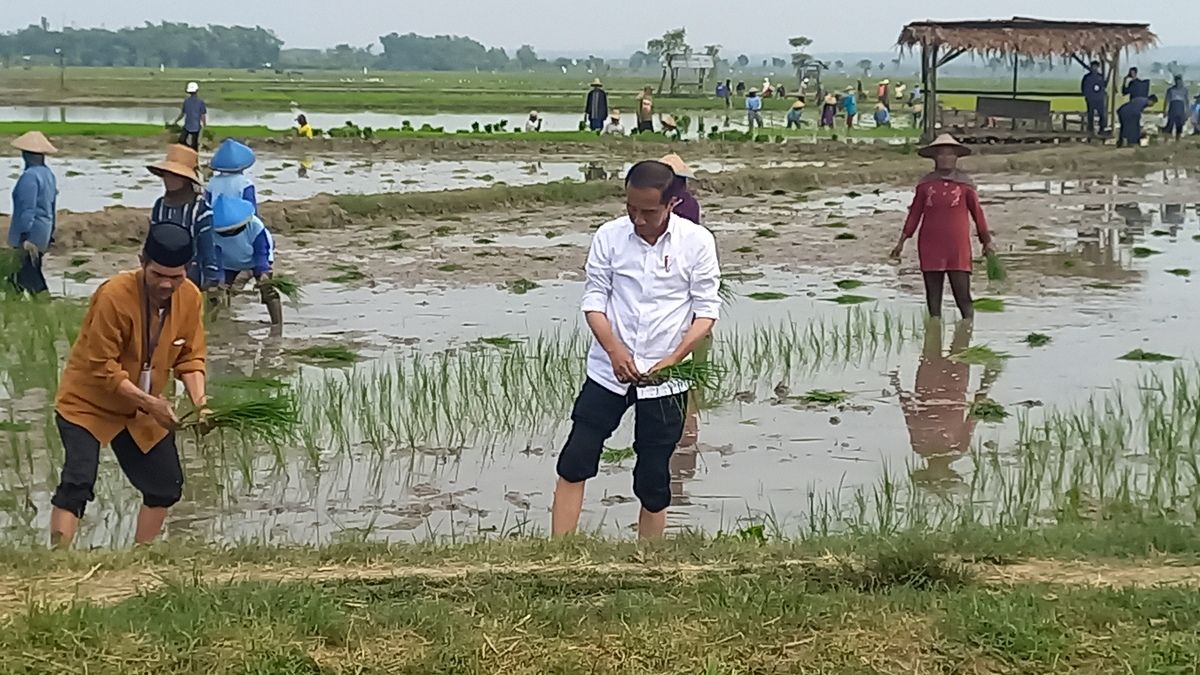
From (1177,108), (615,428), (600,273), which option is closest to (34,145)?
(600,273)

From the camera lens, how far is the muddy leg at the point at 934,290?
9781mm

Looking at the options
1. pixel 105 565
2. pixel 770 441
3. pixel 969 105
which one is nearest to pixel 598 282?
pixel 105 565

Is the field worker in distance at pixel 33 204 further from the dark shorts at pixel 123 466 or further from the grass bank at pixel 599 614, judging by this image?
the grass bank at pixel 599 614

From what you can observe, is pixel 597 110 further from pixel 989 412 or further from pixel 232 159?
A: pixel 989 412

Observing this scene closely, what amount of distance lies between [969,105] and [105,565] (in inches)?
1478

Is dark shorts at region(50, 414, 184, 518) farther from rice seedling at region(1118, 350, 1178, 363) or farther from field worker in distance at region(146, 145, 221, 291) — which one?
rice seedling at region(1118, 350, 1178, 363)

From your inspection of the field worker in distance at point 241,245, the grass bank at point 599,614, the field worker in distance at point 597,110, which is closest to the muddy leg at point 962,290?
the field worker in distance at point 241,245

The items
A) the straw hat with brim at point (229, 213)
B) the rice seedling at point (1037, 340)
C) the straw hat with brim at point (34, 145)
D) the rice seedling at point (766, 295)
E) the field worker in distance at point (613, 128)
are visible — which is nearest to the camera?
the straw hat with brim at point (34, 145)

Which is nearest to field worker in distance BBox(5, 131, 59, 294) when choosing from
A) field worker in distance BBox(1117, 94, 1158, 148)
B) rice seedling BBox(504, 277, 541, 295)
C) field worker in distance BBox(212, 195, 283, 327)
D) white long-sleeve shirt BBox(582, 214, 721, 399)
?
field worker in distance BBox(212, 195, 283, 327)

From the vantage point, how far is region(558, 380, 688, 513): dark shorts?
15.8 ft

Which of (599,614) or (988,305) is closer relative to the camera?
(599,614)

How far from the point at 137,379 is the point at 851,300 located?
7.29m

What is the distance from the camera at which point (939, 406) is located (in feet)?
25.5

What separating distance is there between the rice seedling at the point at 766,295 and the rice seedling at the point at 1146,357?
9.86ft
